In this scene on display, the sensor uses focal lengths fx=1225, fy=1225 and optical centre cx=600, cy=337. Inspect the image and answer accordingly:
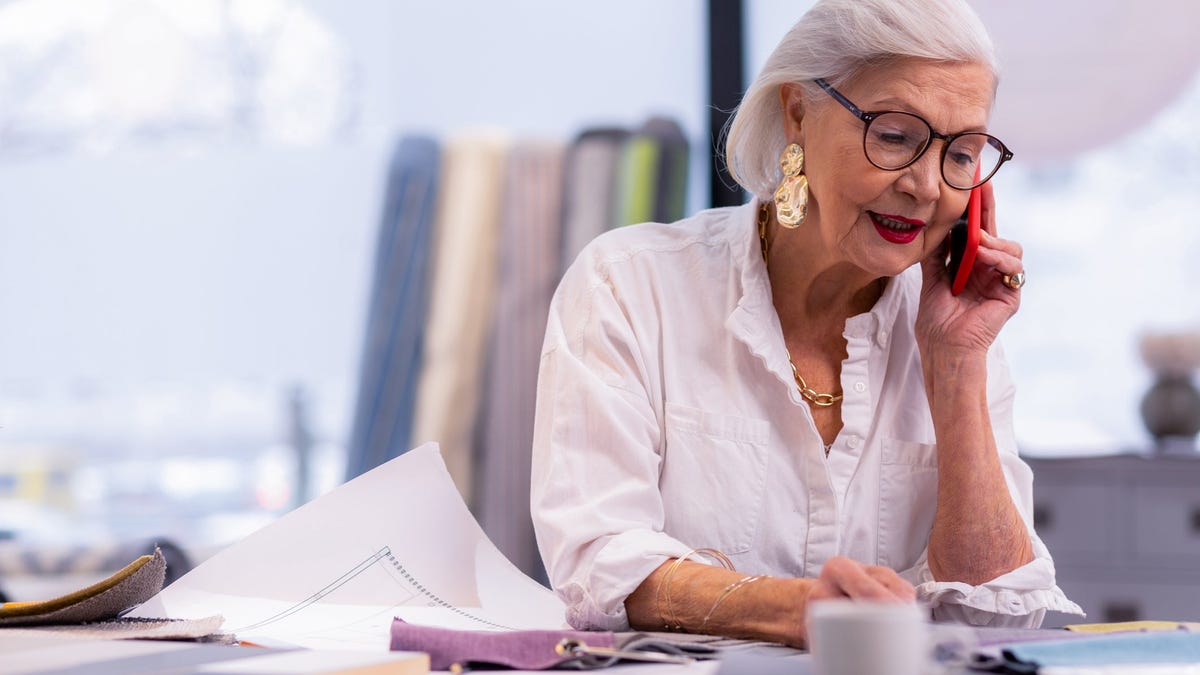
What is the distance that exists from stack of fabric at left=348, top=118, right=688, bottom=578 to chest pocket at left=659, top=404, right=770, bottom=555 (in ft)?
5.32

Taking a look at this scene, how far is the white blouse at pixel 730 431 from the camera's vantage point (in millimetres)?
1379

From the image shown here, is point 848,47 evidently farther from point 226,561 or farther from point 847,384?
point 226,561

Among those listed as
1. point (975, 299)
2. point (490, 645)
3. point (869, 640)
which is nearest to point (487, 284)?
point (975, 299)

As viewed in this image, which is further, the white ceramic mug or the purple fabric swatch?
the purple fabric swatch

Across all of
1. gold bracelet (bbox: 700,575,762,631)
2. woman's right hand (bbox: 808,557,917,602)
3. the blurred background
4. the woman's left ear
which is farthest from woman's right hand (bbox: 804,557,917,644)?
the blurred background

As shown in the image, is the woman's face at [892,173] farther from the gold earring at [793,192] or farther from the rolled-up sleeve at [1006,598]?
the rolled-up sleeve at [1006,598]

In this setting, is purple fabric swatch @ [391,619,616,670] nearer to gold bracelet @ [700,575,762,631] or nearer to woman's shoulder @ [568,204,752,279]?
gold bracelet @ [700,575,762,631]

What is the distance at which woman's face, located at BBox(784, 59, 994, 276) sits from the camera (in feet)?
4.73

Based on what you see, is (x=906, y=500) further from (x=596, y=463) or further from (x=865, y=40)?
(x=865, y=40)

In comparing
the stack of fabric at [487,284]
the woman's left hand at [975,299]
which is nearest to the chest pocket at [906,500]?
the woman's left hand at [975,299]

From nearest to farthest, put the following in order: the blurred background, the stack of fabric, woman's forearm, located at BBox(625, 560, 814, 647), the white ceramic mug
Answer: the white ceramic mug → woman's forearm, located at BBox(625, 560, 814, 647) → the stack of fabric → the blurred background

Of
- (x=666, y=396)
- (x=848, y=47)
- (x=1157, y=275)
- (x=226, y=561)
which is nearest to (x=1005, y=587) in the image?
(x=666, y=396)

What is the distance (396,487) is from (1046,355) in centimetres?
235

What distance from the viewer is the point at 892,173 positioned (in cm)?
144
